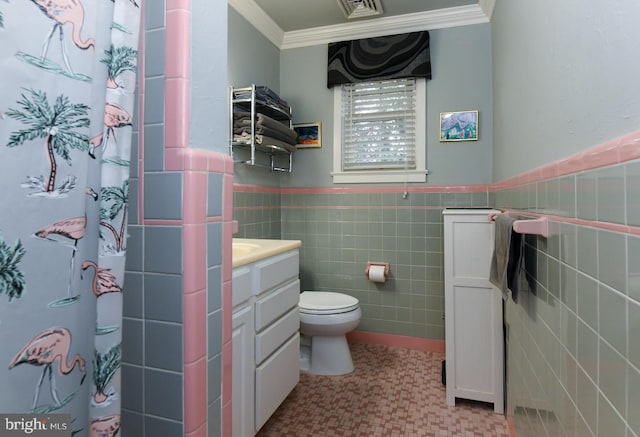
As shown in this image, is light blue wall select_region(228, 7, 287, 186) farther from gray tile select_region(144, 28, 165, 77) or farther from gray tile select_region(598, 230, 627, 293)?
gray tile select_region(598, 230, 627, 293)

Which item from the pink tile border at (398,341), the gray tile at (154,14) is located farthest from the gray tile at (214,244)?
the pink tile border at (398,341)

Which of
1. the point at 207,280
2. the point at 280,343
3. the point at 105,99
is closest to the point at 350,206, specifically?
the point at 280,343

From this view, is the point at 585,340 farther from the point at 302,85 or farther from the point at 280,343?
the point at 302,85

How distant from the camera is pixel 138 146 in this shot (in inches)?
34.9

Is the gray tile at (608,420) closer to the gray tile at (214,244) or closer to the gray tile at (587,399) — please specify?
the gray tile at (587,399)

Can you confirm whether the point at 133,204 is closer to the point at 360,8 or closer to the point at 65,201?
the point at 65,201

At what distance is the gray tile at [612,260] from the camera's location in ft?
2.05

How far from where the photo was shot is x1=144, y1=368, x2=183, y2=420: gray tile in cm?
86

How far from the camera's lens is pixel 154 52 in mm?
868

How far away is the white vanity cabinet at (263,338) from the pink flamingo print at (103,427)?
580 mm

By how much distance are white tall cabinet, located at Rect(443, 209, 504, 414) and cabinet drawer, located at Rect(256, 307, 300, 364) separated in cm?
85

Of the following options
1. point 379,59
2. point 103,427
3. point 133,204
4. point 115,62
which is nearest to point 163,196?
point 133,204

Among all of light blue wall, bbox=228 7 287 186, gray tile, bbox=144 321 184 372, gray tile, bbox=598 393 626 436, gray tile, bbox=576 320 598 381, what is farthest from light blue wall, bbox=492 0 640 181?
light blue wall, bbox=228 7 287 186

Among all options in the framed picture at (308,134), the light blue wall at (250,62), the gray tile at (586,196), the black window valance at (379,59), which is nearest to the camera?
the gray tile at (586,196)
